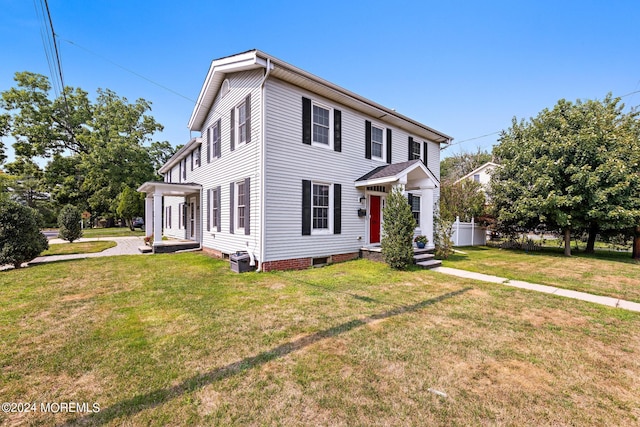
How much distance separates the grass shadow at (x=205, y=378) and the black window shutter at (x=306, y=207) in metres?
4.35

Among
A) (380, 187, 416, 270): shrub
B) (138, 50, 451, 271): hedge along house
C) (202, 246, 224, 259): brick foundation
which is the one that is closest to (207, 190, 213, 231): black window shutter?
(138, 50, 451, 271): hedge along house

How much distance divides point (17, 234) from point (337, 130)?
10236 mm

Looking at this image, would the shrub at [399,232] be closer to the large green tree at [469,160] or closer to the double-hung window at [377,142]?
the double-hung window at [377,142]

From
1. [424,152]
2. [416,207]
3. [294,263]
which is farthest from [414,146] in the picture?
[294,263]

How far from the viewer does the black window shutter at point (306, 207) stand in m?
8.43

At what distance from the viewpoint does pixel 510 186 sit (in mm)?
13539

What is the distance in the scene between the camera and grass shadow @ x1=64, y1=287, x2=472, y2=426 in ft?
7.57

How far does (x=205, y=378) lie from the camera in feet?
9.20

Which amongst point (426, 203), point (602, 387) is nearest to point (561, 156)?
point (426, 203)

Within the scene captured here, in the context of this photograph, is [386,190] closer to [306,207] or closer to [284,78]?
[306,207]

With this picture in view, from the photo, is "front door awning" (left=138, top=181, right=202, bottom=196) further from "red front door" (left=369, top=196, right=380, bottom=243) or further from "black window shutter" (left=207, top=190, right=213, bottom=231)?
"red front door" (left=369, top=196, right=380, bottom=243)

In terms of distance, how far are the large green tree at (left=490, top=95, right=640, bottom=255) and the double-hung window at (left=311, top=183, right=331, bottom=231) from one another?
9.69 m

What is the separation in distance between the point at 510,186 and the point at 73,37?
17.4m

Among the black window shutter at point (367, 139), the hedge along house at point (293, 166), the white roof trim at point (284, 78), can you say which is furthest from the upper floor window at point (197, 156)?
the black window shutter at point (367, 139)
